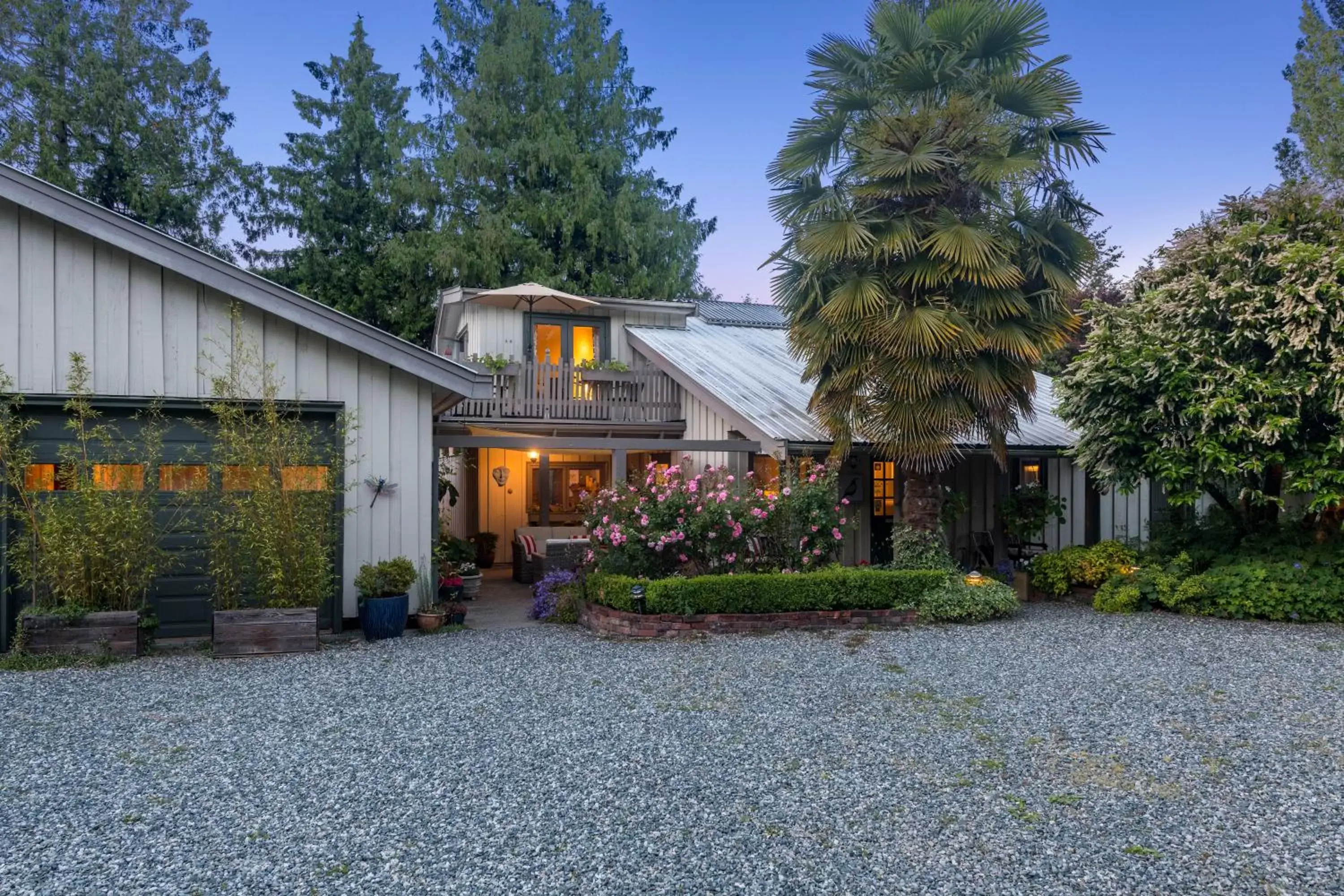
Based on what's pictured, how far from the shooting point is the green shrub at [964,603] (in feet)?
30.8

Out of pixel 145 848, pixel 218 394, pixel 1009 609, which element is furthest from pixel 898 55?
pixel 145 848

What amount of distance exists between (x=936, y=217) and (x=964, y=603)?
4646 millimetres

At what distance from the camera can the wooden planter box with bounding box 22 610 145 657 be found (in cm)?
720

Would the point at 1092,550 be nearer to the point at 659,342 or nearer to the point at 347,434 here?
the point at 659,342

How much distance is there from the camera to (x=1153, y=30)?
50.6 feet

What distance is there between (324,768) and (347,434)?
15.5 ft

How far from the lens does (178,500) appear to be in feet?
26.4

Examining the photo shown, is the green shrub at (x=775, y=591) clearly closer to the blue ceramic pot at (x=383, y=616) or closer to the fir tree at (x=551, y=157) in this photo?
the blue ceramic pot at (x=383, y=616)

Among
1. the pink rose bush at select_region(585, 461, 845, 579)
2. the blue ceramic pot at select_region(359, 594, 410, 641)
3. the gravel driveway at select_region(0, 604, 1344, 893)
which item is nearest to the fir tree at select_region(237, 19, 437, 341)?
the pink rose bush at select_region(585, 461, 845, 579)

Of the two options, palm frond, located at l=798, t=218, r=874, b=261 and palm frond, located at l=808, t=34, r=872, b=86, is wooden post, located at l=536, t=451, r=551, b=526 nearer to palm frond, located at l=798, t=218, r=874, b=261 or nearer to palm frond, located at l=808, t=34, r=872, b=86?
palm frond, located at l=798, t=218, r=874, b=261

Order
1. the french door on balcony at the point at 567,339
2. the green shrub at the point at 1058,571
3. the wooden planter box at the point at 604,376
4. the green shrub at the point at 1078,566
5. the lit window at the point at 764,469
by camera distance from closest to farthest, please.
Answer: the green shrub at the point at 1078,566
the green shrub at the point at 1058,571
the lit window at the point at 764,469
the wooden planter box at the point at 604,376
the french door on balcony at the point at 567,339

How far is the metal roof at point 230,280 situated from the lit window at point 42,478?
224cm

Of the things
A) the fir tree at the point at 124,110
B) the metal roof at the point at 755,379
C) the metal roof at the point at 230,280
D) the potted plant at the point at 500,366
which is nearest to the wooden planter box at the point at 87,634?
the metal roof at the point at 230,280

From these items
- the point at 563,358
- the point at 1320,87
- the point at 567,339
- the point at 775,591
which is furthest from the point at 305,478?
the point at 1320,87
